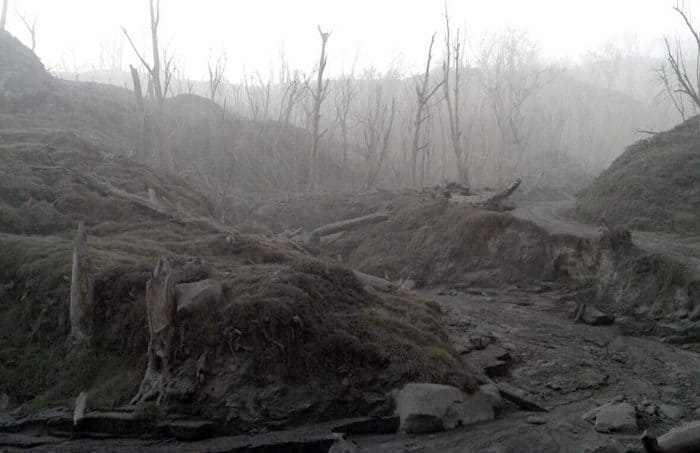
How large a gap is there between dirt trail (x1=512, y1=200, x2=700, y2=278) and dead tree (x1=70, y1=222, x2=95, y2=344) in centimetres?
1112

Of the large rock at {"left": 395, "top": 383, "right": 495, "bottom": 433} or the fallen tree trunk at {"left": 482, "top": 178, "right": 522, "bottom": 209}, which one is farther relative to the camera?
the fallen tree trunk at {"left": 482, "top": 178, "right": 522, "bottom": 209}

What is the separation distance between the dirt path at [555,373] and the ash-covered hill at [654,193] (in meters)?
4.95

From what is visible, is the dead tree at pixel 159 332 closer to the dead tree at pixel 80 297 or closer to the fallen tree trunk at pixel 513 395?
the dead tree at pixel 80 297

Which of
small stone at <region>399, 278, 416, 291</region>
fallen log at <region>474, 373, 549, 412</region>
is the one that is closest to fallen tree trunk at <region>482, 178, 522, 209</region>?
small stone at <region>399, 278, 416, 291</region>

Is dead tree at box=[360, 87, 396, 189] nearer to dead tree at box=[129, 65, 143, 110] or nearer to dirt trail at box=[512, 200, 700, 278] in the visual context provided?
dirt trail at box=[512, 200, 700, 278]

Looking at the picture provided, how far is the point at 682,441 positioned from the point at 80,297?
8.53 metres

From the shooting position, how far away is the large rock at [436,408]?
23.6ft

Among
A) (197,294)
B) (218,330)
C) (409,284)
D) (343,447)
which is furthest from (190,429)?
(409,284)

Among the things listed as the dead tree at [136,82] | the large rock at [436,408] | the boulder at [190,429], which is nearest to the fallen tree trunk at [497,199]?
the large rock at [436,408]

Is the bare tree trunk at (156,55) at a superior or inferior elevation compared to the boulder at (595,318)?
superior

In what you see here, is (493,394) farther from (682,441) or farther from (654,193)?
(654,193)

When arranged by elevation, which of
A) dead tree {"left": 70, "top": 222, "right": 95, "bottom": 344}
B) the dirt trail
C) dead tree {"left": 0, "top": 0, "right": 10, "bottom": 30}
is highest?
dead tree {"left": 0, "top": 0, "right": 10, "bottom": 30}

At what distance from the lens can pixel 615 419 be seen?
7059mm

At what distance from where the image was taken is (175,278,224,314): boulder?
8.32 m
